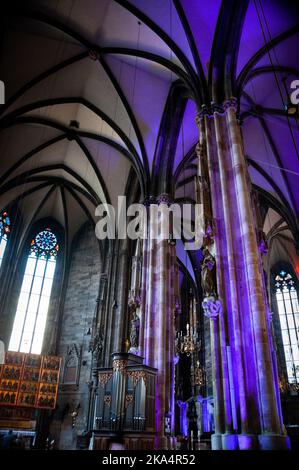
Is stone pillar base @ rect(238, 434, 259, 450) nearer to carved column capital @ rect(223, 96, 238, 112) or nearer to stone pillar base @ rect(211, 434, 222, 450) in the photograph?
stone pillar base @ rect(211, 434, 222, 450)

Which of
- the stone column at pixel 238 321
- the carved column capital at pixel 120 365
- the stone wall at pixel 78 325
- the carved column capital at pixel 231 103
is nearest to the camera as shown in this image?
the stone column at pixel 238 321

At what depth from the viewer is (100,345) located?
778 inches

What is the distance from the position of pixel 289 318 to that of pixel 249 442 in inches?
809

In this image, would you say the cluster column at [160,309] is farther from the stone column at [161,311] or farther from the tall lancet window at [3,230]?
the tall lancet window at [3,230]

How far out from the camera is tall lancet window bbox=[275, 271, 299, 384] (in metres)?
24.5

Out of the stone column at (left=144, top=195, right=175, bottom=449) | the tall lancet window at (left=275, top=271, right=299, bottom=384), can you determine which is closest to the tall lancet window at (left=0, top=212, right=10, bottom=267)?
the stone column at (left=144, top=195, right=175, bottom=449)

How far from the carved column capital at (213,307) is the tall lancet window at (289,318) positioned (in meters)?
17.5

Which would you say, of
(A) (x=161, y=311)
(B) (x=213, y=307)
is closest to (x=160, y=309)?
(A) (x=161, y=311)

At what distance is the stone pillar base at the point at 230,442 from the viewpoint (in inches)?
310

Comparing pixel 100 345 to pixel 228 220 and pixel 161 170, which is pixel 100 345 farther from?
pixel 228 220

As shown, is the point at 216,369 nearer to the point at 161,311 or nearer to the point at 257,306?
the point at 257,306

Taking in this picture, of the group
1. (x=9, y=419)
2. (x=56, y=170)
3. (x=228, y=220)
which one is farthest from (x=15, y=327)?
(x=228, y=220)

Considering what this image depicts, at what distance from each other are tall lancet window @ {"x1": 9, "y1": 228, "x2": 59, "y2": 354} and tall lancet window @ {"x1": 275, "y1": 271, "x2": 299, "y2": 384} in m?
17.0

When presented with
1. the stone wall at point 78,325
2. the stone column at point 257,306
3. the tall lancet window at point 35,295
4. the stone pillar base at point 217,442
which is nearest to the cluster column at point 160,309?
the stone pillar base at point 217,442
